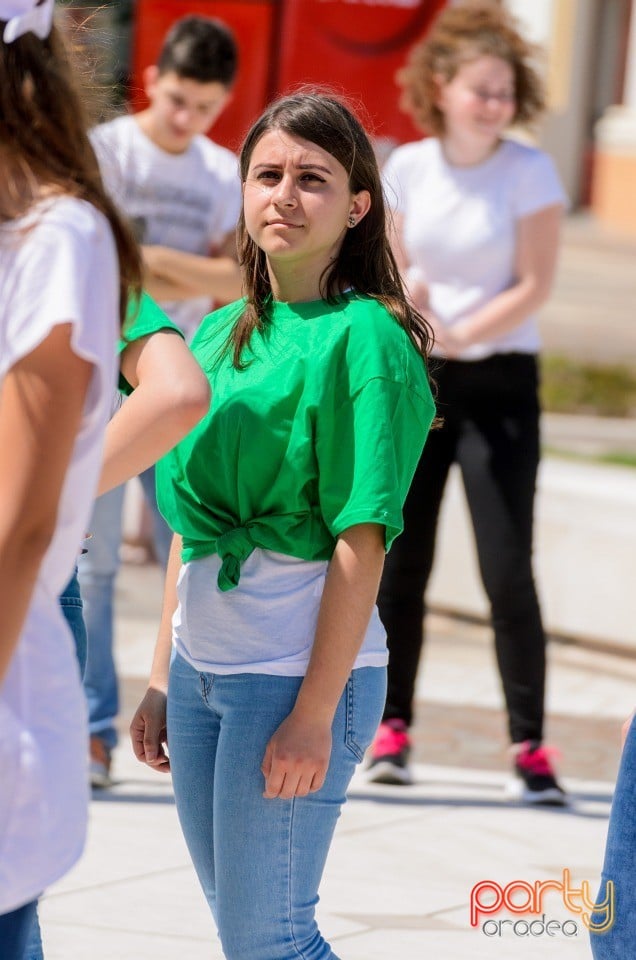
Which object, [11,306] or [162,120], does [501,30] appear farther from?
[11,306]

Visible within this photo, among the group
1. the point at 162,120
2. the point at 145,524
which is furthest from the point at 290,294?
the point at 145,524

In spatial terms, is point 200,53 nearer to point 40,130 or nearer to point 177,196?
point 177,196

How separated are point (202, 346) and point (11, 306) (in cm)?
104

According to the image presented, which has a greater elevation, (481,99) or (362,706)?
(481,99)

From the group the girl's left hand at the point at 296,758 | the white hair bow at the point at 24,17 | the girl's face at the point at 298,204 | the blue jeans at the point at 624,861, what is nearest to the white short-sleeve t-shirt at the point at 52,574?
the white hair bow at the point at 24,17

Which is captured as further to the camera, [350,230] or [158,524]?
[158,524]

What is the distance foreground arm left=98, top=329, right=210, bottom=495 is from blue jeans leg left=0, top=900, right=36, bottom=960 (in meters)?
0.57

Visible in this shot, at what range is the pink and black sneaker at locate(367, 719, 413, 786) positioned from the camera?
4.77 metres

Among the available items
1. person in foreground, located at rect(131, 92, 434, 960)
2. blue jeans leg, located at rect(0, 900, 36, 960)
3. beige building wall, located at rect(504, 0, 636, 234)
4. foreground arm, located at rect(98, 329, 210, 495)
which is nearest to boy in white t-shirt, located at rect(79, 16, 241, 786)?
person in foreground, located at rect(131, 92, 434, 960)

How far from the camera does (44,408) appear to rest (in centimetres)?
165

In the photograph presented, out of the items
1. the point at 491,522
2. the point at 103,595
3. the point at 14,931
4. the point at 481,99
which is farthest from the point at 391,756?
the point at 14,931

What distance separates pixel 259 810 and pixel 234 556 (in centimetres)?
37

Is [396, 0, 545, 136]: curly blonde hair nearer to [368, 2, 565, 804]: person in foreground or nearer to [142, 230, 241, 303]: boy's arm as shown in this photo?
[368, 2, 565, 804]: person in foreground

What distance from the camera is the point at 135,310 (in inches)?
74.5
